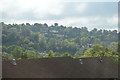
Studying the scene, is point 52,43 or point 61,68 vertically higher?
point 52,43

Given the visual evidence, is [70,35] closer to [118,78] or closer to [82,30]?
[82,30]

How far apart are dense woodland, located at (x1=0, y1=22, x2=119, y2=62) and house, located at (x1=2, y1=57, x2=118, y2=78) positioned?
1622cm

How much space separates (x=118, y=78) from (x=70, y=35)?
104 metres

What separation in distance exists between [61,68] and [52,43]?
73996 millimetres

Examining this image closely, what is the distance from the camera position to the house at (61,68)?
43.8 ft

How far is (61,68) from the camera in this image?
15234 mm

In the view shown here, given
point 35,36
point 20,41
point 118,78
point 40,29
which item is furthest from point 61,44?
point 118,78

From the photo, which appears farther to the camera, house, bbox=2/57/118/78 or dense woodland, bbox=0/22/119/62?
dense woodland, bbox=0/22/119/62

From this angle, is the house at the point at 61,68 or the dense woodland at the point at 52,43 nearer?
the house at the point at 61,68

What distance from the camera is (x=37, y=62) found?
14.8 m

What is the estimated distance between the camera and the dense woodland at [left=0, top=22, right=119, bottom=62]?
39300mm

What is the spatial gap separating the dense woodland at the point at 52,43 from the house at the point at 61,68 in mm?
16218

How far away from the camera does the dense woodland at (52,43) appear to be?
1547 inches

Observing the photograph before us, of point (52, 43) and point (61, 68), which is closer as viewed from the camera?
point (61, 68)
